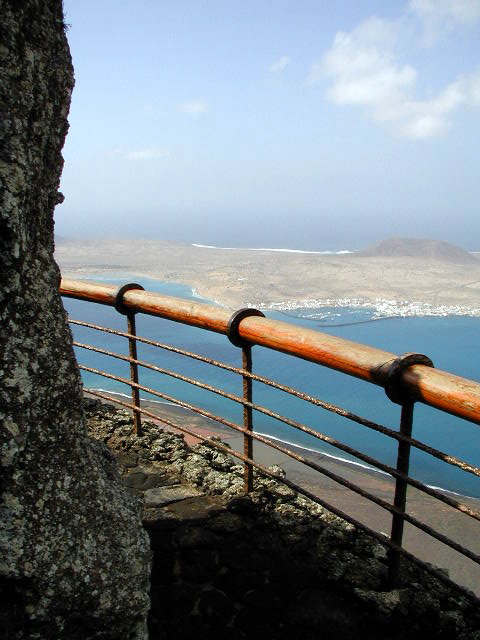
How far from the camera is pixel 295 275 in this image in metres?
82.0

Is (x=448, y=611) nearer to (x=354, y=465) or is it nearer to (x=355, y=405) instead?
(x=354, y=465)

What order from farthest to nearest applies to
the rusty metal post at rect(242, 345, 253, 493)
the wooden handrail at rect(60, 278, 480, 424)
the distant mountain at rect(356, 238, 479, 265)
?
1. the distant mountain at rect(356, 238, 479, 265)
2. the rusty metal post at rect(242, 345, 253, 493)
3. the wooden handrail at rect(60, 278, 480, 424)

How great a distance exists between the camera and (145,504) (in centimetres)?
316

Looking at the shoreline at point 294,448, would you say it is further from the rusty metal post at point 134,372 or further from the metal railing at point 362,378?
the metal railing at point 362,378

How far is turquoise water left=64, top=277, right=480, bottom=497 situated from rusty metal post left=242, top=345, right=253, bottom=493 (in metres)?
26.9

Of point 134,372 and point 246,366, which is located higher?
point 246,366

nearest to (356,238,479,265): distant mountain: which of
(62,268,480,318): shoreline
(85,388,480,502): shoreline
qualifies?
(62,268,480,318): shoreline

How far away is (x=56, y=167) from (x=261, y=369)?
41406mm

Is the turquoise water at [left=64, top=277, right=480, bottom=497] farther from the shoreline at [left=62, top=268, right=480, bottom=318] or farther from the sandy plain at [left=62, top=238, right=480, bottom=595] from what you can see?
the sandy plain at [left=62, top=238, right=480, bottom=595]

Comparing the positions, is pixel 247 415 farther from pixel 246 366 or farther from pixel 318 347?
pixel 318 347

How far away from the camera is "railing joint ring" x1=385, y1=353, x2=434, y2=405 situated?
2.10 meters

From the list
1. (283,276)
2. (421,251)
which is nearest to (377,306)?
(283,276)

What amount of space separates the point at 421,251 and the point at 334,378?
Answer: 204 feet

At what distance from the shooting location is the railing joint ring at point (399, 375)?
210cm
